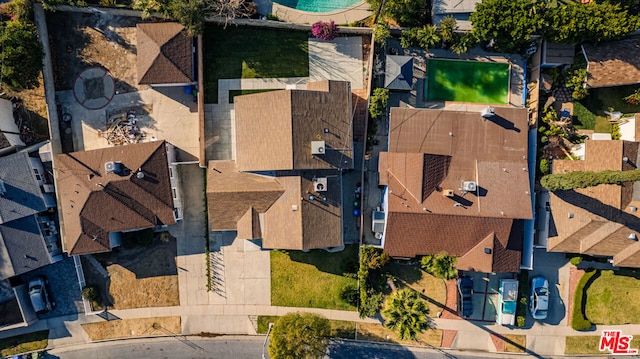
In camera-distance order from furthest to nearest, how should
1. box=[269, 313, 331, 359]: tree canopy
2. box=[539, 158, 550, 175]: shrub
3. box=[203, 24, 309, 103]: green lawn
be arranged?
box=[203, 24, 309, 103]: green lawn < box=[539, 158, 550, 175]: shrub < box=[269, 313, 331, 359]: tree canopy

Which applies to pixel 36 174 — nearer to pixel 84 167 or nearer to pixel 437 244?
pixel 84 167

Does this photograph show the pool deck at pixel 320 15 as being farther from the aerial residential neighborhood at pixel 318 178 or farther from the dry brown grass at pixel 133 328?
the dry brown grass at pixel 133 328

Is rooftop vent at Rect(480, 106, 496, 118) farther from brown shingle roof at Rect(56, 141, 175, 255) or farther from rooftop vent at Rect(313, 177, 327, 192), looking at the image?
brown shingle roof at Rect(56, 141, 175, 255)

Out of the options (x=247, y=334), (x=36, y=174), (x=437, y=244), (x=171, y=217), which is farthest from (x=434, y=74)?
(x=36, y=174)

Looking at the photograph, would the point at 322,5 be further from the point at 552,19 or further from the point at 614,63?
the point at 614,63

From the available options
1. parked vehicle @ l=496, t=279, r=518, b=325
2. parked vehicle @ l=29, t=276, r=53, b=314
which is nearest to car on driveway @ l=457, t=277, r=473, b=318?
parked vehicle @ l=496, t=279, r=518, b=325

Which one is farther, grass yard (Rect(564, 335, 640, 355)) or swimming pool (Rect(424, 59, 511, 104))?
grass yard (Rect(564, 335, 640, 355))

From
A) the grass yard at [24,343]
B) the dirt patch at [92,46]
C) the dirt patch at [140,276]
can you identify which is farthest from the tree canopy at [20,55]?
the grass yard at [24,343]
